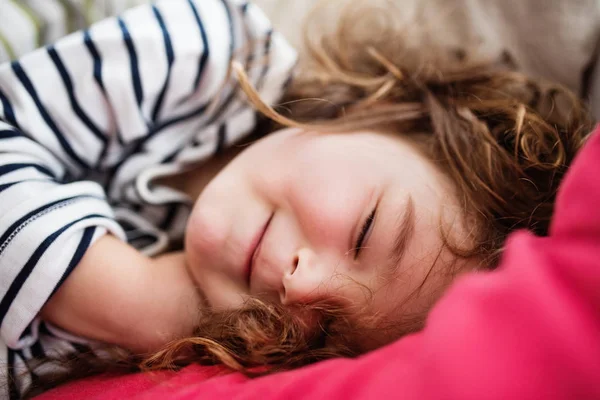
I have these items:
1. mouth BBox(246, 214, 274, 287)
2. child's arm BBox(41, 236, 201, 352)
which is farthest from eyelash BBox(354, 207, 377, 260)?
child's arm BBox(41, 236, 201, 352)

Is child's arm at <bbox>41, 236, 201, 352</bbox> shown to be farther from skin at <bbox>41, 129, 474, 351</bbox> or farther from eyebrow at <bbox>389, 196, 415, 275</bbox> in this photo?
eyebrow at <bbox>389, 196, 415, 275</bbox>

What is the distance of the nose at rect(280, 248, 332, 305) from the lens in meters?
0.63

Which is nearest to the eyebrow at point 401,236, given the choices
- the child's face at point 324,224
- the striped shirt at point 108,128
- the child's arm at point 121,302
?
the child's face at point 324,224

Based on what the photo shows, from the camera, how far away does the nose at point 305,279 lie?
0.63m

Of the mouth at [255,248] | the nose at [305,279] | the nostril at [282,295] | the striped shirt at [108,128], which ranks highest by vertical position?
the striped shirt at [108,128]

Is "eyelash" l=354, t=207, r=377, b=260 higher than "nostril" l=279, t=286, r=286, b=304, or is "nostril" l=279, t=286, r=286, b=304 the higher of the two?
"eyelash" l=354, t=207, r=377, b=260

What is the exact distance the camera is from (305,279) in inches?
25.0

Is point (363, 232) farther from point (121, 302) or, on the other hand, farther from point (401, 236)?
point (121, 302)

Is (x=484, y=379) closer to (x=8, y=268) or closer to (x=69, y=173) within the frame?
(x=8, y=268)

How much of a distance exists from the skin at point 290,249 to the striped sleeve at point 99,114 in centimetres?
5

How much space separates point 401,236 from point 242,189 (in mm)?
233

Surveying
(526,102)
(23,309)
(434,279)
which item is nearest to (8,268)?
(23,309)

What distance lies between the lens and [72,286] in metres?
0.71

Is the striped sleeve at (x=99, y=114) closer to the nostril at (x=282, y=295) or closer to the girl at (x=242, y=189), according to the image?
the girl at (x=242, y=189)
